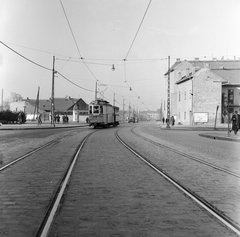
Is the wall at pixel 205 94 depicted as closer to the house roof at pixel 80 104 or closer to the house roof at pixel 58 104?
the house roof at pixel 80 104

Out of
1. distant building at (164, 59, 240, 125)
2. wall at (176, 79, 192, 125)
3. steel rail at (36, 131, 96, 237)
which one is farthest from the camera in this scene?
wall at (176, 79, 192, 125)

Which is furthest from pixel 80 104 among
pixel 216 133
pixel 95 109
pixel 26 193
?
pixel 26 193

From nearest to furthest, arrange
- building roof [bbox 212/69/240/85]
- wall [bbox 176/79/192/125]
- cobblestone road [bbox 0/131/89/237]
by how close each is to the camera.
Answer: cobblestone road [bbox 0/131/89/237] < wall [bbox 176/79/192/125] < building roof [bbox 212/69/240/85]

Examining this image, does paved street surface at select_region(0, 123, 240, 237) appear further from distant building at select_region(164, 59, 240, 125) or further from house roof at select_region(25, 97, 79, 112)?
house roof at select_region(25, 97, 79, 112)

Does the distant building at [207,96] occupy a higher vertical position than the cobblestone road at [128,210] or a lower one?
higher

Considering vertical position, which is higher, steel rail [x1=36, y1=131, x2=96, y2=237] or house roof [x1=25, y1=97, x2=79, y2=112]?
house roof [x1=25, y1=97, x2=79, y2=112]

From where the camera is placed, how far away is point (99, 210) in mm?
4562

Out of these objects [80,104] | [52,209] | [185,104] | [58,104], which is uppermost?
[80,104]

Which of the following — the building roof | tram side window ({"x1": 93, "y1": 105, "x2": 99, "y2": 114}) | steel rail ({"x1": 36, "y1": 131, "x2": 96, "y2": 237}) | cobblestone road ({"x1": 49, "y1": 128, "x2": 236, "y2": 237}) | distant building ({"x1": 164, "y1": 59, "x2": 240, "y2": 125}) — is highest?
the building roof

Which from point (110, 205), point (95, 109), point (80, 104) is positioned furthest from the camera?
point (80, 104)

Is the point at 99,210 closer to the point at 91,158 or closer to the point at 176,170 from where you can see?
the point at 176,170

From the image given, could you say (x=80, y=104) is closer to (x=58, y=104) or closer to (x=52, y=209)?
(x=58, y=104)

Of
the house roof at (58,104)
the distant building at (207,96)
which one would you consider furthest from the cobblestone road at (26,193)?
the house roof at (58,104)

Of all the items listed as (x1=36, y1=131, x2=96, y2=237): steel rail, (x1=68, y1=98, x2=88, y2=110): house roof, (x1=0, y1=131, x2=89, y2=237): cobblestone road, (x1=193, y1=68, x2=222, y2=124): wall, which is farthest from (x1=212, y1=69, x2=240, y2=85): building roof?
(x1=68, y1=98, x2=88, y2=110): house roof
